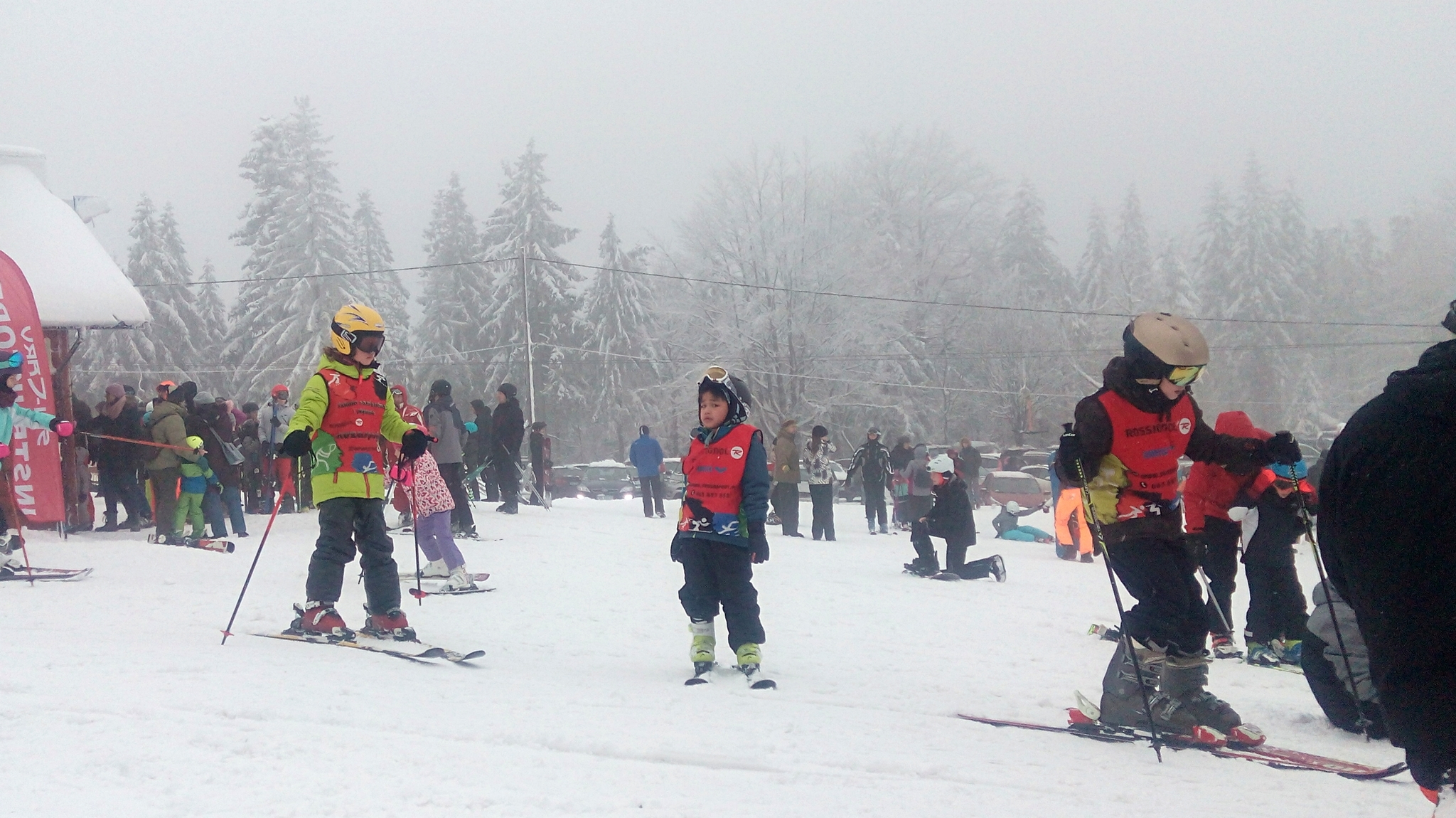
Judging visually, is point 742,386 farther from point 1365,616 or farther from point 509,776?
point 1365,616

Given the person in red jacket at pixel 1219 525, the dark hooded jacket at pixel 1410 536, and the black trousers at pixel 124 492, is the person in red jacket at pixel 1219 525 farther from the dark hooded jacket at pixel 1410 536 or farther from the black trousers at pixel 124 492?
the black trousers at pixel 124 492

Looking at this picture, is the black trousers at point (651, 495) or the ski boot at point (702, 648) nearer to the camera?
the ski boot at point (702, 648)

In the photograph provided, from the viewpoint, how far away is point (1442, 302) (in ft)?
157

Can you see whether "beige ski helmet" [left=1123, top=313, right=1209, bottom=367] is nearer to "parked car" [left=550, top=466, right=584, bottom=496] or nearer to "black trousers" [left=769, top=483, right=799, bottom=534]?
"black trousers" [left=769, top=483, right=799, bottom=534]

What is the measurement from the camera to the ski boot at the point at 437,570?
30.7ft

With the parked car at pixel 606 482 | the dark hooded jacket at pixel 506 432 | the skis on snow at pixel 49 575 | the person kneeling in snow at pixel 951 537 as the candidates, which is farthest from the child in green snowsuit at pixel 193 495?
the parked car at pixel 606 482

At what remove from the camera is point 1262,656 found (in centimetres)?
723

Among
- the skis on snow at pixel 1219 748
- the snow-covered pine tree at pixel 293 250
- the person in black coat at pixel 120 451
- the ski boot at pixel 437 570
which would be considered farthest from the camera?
the snow-covered pine tree at pixel 293 250

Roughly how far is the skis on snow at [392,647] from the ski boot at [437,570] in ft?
9.34

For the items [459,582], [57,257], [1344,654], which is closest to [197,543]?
[459,582]

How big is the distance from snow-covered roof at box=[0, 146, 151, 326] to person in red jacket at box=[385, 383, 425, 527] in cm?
523

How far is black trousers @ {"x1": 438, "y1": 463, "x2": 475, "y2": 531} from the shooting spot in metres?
13.4

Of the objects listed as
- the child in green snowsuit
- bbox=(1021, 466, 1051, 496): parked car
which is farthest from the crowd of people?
bbox=(1021, 466, 1051, 496): parked car

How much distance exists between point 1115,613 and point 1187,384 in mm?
5779
